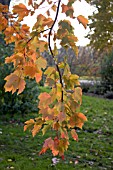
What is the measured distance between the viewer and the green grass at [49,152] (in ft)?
12.4

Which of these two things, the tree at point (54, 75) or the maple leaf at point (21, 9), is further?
the maple leaf at point (21, 9)

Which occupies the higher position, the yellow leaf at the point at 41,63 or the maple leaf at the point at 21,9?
the maple leaf at the point at 21,9

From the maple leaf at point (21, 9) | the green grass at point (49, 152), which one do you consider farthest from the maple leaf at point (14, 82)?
the green grass at point (49, 152)

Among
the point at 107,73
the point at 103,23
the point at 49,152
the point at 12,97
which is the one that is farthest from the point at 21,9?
the point at 107,73

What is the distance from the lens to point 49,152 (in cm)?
432

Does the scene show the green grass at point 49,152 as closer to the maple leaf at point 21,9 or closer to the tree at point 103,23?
the tree at point 103,23

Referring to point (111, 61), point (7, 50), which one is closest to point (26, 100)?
point (7, 50)

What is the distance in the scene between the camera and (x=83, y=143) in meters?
5.01

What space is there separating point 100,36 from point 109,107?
353cm

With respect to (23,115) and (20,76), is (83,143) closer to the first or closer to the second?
(23,115)

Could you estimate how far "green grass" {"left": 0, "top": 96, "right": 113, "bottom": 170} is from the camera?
377 centimetres

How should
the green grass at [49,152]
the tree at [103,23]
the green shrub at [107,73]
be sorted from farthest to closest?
the green shrub at [107,73] < the tree at [103,23] < the green grass at [49,152]

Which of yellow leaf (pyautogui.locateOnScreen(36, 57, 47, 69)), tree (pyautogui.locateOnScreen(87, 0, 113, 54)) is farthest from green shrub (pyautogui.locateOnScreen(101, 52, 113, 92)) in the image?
yellow leaf (pyautogui.locateOnScreen(36, 57, 47, 69))

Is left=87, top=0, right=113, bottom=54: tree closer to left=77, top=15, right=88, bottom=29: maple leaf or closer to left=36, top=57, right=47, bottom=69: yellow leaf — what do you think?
left=77, top=15, right=88, bottom=29: maple leaf
